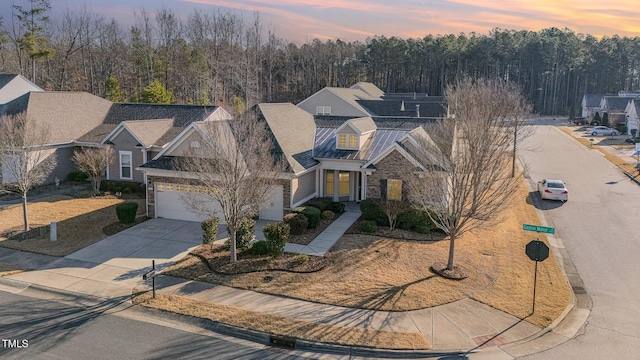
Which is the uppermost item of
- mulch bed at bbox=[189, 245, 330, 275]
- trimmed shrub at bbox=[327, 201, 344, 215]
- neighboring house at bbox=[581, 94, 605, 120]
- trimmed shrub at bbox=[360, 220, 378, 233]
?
neighboring house at bbox=[581, 94, 605, 120]

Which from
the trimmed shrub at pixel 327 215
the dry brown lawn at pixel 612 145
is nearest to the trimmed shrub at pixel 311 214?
the trimmed shrub at pixel 327 215

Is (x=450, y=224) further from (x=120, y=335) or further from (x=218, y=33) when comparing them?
(x=218, y=33)

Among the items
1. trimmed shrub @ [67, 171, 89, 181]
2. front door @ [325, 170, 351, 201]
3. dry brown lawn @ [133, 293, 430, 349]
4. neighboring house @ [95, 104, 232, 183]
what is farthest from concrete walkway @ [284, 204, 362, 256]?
trimmed shrub @ [67, 171, 89, 181]

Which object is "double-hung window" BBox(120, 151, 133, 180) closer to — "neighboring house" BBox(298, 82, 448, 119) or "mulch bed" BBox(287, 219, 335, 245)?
"mulch bed" BBox(287, 219, 335, 245)

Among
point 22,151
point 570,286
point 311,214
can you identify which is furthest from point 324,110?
point 570,286

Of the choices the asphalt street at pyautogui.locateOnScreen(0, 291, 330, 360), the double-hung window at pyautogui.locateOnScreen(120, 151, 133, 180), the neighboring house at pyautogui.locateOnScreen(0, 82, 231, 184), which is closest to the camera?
the asphalt street at pyautogui.locateOnScreen(0, 291, 330, 360)

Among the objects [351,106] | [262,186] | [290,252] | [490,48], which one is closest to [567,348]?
[290,252]
